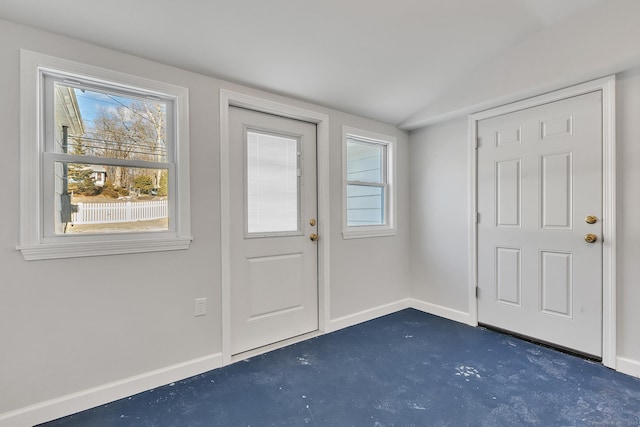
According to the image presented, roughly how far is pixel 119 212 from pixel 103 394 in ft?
3.61

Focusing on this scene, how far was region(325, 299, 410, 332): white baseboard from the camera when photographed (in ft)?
9.64

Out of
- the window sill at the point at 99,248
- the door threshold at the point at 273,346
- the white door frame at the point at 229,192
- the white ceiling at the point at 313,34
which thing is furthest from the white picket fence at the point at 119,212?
the door threshold at the point at 273,346

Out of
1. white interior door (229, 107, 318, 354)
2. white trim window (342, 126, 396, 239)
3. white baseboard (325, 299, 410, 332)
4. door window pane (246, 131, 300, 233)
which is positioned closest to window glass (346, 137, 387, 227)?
white trim window (342, 126, 396, 239)

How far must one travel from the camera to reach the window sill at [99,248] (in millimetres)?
1643

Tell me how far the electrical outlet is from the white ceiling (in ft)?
5.39

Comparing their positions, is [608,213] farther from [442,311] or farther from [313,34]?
[313,34]

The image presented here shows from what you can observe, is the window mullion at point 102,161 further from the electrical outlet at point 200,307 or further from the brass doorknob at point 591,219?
the brass doorknob at point 591,219

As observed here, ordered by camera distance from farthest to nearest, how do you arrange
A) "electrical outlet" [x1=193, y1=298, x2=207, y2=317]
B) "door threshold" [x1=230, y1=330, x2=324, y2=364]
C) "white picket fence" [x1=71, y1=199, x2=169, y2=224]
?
"door threshold" [x1=230, y1=330, x2=324, y2=364] → "electrical outlet" [x1=193, y1=298, x2=207, y2=317] → "white picket fence" [x1=71, y1=199, x2=169, y2=224]

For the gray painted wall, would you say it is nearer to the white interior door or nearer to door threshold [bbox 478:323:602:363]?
the white interior door

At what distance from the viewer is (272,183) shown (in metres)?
2.62

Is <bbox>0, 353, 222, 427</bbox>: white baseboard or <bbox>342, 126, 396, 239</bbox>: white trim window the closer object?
<bbox>0, 353, 222, 427</bbox>: white baseboard

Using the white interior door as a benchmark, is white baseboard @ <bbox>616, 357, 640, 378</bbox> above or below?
below

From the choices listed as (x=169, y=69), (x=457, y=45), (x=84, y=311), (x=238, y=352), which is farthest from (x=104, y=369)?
(x=457, y=45)

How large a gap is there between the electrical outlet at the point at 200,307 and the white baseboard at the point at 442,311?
2395 millimetres
